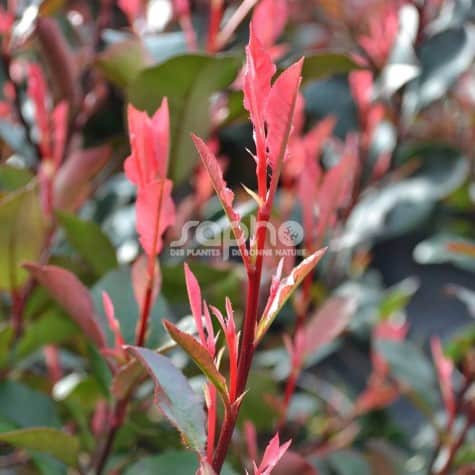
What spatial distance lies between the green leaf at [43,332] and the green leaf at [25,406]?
0.12ft

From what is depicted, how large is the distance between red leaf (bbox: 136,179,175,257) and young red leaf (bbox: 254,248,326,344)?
9cm

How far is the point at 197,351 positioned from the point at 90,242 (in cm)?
Result: 32

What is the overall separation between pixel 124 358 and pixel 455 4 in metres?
0.70

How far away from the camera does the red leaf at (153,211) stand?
0.40 metres

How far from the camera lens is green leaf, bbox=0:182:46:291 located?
1.84ft

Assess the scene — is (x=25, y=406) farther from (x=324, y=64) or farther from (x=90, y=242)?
(x=324, y=64)

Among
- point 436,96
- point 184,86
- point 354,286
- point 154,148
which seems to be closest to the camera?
point 154,148

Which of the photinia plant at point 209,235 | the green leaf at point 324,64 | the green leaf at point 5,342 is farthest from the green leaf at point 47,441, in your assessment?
the green leaf at point 324,64

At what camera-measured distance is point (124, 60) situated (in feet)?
2.18

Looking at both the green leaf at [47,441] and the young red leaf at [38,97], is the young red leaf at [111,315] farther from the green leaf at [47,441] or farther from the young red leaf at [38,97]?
the young red leaf at [38,97]

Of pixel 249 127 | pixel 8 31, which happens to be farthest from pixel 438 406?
pixel 8 31

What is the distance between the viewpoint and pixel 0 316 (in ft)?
2.39

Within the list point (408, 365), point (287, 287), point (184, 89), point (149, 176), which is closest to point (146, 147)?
point (149, 176)

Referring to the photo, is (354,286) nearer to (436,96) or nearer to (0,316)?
(436,96)
